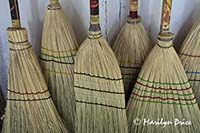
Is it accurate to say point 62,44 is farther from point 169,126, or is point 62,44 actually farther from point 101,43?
point 169,126

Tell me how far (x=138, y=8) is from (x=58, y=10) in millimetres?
325

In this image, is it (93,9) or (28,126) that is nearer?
(93,9)

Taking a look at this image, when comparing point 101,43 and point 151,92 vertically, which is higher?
point 101,43

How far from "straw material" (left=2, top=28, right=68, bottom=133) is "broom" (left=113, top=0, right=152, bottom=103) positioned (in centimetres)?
32

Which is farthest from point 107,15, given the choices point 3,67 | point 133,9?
point 3,67

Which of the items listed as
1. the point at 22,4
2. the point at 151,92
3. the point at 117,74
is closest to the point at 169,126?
the point at 151,92

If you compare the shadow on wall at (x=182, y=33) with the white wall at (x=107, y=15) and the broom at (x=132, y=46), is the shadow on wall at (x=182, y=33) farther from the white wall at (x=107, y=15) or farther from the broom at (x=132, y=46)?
the broom at (x=132, y=46)

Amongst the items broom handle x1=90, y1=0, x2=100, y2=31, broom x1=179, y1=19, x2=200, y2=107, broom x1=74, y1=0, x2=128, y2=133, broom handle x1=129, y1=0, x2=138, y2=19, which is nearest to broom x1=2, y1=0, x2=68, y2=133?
broom x1=74, y1=0, x2=128, y2=133

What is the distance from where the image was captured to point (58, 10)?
45.2 inches

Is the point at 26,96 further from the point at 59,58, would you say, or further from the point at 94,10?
the point at 94,10

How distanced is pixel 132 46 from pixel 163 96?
0.23 metres

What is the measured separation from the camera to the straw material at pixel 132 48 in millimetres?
1195

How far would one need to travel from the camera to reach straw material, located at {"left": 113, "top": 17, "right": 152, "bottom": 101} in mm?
1195

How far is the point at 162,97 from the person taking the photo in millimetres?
1176
